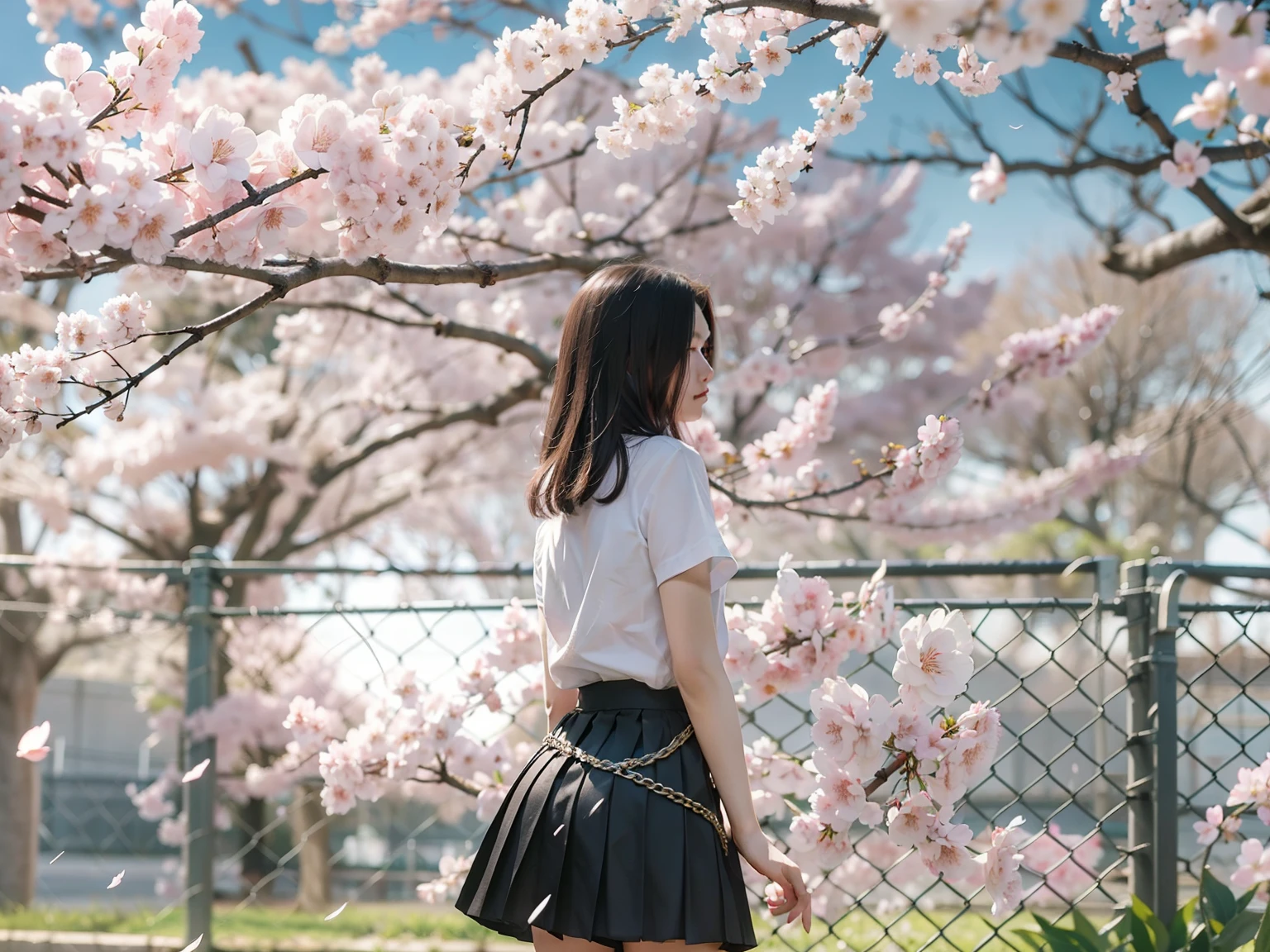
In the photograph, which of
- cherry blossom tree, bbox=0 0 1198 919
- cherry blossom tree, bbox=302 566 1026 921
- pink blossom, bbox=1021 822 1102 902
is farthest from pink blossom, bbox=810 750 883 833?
pink blossom, bbox=1021 822 1102 902

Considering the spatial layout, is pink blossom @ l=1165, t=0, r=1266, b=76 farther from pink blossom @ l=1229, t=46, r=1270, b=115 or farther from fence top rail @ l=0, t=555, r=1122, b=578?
fence top rail @ l=0, t=555, r=1122, b=578

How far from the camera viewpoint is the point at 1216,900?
1745mm

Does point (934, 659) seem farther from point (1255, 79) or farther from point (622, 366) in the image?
point (1255, 79)

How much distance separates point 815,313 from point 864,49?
743 cm

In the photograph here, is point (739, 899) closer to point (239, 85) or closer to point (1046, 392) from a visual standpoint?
point (239, 85)

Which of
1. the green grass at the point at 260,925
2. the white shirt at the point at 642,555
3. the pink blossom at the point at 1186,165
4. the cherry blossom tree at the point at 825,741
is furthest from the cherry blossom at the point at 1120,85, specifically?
the green grass at the point at 260,925

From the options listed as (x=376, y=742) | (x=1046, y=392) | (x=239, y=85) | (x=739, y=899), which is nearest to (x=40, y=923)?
(x=376, y=742)

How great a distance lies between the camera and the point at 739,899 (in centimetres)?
126

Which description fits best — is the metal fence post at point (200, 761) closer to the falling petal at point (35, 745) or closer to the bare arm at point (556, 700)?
the falling petal at point (35, 745)

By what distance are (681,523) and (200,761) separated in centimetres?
159

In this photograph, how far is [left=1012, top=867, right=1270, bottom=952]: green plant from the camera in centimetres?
170

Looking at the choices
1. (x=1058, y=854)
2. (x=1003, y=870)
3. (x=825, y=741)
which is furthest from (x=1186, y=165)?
(x=1058, y=854)

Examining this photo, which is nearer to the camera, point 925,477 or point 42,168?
point 42,168

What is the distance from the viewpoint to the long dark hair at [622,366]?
1366 millimetres
